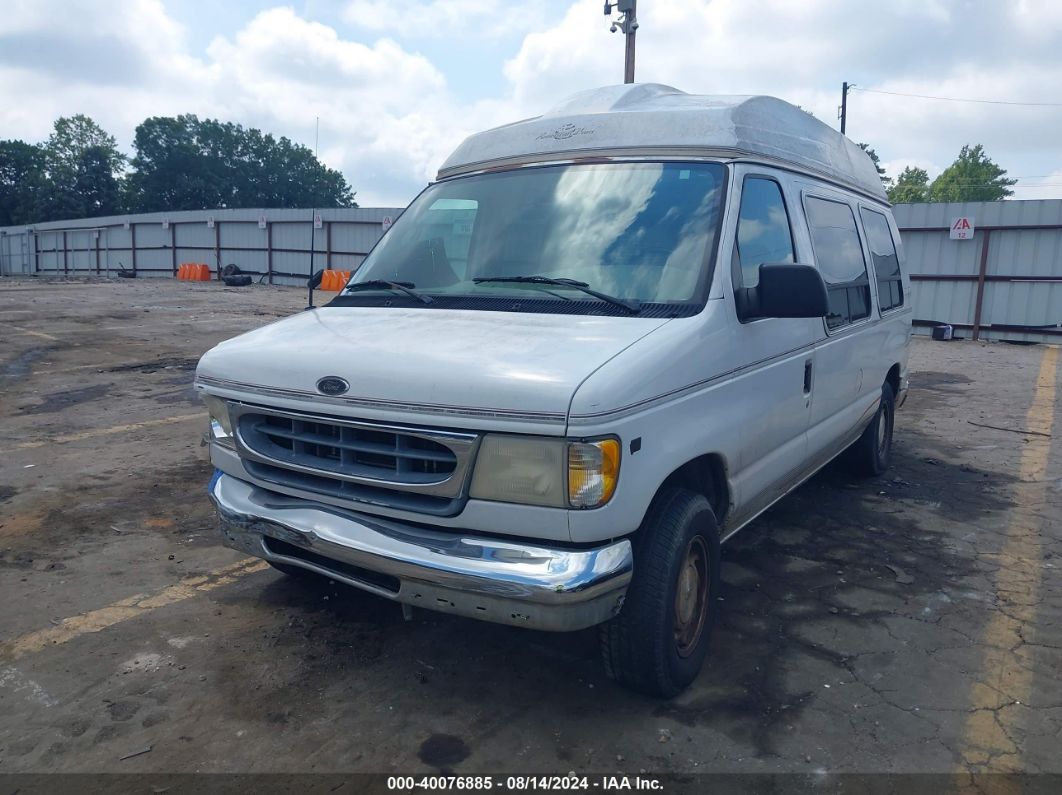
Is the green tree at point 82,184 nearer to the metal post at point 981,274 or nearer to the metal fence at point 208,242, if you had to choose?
the metal fence at point 208,242

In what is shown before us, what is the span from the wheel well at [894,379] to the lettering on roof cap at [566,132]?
3.51m

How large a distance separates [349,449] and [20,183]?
92404mm

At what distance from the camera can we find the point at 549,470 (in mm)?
2686

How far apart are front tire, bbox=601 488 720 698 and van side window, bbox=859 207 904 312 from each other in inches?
126

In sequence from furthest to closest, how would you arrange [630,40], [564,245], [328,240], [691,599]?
[328,240] < [630,40] < [564,245] < [691,599]

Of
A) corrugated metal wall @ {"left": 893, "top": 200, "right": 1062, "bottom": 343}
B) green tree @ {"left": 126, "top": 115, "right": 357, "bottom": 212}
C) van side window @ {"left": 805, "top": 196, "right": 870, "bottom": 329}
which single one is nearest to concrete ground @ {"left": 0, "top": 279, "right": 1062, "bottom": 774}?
van side window @ {"left": 805, "top": 196, "right": 870, "bottom": 329}

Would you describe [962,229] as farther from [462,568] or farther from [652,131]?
[462,568]

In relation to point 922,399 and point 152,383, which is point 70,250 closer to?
point 152,383

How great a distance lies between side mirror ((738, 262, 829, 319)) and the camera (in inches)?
132

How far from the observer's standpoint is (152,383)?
10.0 m

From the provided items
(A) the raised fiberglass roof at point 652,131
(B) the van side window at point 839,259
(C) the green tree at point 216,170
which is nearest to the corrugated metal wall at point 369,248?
(B) the van side window at point 839,259

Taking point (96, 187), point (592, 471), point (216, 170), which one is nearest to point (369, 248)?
point (592, 471)

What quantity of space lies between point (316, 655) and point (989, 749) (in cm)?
263

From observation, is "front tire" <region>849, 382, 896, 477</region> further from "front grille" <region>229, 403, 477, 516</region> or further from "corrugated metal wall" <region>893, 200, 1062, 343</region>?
"corrugated metal wall" <region>893, 200, 1062, 343</region>
